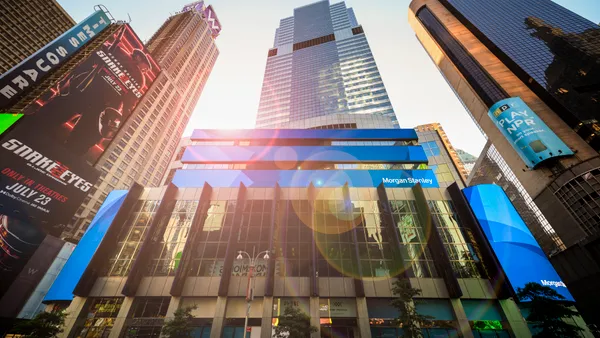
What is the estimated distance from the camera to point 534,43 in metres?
52.5

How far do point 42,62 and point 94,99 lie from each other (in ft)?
17.8

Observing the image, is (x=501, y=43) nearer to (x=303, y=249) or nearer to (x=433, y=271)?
(x=433, y=271)

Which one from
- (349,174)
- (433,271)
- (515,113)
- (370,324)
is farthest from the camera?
(515,113)

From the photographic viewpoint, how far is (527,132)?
3578cm

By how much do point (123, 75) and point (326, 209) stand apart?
3345 centimetres

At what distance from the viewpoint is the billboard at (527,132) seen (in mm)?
33656

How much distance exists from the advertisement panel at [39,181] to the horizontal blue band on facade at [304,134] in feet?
58.7

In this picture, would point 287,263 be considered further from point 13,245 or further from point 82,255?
point 13,245

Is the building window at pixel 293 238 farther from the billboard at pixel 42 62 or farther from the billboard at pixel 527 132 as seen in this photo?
the billboard at pixel 527 132

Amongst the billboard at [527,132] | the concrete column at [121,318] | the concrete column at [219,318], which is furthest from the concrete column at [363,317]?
the billboard at [527,132]

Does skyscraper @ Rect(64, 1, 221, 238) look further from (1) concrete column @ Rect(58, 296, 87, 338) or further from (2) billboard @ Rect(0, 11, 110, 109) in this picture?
(1) concrete column @ Rect(58, 296, 87, 338)

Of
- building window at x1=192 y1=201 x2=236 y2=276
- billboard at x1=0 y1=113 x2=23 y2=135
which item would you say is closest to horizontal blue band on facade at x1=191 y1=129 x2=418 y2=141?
building window at x1=192 y1=201 x2=236 y2=276

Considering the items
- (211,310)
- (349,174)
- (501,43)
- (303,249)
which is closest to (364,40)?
(501,43)

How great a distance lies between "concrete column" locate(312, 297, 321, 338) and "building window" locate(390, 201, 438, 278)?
9877 mm
